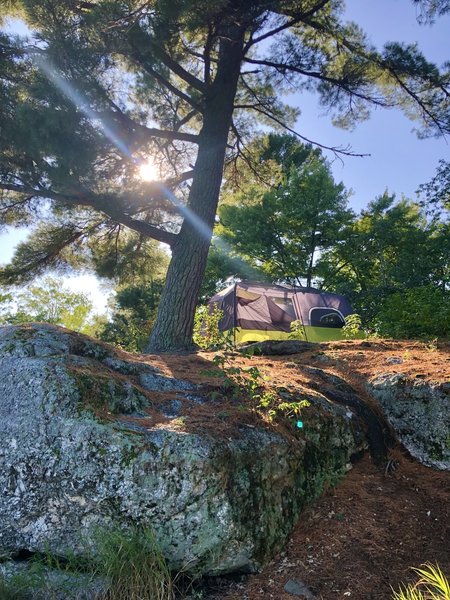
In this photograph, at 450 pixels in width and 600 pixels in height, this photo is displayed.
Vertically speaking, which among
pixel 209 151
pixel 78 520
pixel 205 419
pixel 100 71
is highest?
pixel 100 71

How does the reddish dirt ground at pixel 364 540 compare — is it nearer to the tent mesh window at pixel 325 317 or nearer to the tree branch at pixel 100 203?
the tree branch at pixel 100 203

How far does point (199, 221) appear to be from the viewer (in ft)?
17.8

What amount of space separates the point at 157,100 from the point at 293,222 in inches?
433

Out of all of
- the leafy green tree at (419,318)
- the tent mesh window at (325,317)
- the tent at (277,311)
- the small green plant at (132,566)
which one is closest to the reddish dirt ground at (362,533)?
the small green plant at (132,566)

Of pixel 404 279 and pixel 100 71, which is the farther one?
pixel 404 279

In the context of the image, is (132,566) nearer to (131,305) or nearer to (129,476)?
(129,476)

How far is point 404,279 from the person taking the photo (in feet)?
45.7

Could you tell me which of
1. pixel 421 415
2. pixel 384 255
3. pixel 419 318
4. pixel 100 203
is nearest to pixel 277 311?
pixel 419 318

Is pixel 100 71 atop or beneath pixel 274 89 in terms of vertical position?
beneath

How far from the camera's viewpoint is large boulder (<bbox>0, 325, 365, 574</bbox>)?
5.76ft

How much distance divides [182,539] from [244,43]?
21.6 feet

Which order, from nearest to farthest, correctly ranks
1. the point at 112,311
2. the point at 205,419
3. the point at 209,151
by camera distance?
the point at 205,419 < the point at 209,151 < the point at 112,311

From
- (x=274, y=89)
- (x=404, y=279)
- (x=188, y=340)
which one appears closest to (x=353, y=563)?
(x=188, y=340)

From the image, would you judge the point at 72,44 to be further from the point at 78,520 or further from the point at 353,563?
the point at 353,563
